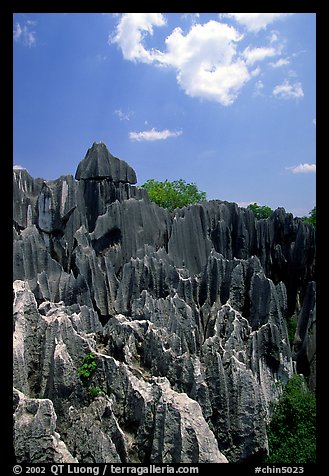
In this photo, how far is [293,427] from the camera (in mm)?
7918

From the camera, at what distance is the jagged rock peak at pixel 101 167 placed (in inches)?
654

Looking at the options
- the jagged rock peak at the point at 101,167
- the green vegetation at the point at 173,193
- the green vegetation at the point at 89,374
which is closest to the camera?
the green vegetation at the point at 89,374

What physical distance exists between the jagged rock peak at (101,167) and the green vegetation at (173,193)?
15496 millimetres

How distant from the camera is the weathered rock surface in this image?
5227mm

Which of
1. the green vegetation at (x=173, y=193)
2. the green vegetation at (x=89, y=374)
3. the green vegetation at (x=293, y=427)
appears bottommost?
the green vegetation at (x=293, y=427)

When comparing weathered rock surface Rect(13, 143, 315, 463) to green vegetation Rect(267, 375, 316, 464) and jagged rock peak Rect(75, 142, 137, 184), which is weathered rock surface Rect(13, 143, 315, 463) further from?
green vegetation Rect(267, 375, 316, 464)

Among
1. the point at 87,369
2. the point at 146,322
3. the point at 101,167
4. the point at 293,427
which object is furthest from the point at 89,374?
the point at 101,167

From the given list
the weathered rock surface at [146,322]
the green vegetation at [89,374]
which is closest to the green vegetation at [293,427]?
the weathered rock surface at [146,322]

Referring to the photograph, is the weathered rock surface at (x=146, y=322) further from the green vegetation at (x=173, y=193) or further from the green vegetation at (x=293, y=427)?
the green vegetation at (x=173, y=193)

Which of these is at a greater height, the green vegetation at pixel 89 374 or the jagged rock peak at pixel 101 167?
the jagged rock peak at pixel 101 167

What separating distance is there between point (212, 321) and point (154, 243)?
570 cm

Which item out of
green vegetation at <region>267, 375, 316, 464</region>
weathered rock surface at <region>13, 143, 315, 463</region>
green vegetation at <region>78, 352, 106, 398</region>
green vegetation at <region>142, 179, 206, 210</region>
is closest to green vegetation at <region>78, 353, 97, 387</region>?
green vegetation at <region>78, 352, 106, 398</region>

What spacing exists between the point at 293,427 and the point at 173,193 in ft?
90.2

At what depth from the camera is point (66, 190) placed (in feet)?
51.5
